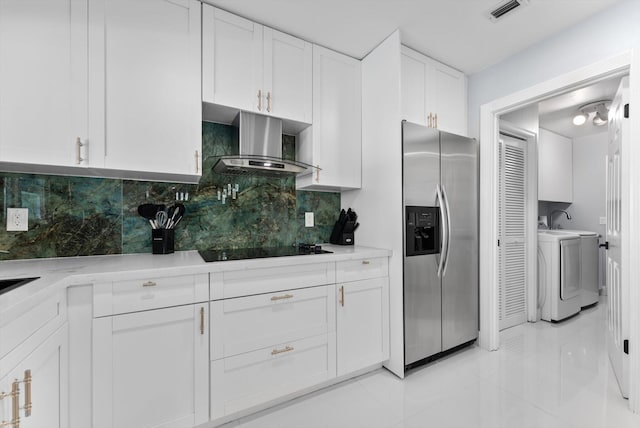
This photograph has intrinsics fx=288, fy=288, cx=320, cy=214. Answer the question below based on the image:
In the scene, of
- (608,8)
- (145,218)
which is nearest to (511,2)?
(608,8)

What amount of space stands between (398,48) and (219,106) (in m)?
1.38

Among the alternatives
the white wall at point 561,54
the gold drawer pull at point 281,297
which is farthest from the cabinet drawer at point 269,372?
the white wall at point 561,54

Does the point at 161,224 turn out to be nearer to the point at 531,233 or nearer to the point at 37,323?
the point at 37,323

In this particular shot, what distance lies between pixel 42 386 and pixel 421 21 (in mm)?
2893

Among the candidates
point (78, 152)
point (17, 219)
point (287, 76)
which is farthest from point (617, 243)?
point (17, 219)


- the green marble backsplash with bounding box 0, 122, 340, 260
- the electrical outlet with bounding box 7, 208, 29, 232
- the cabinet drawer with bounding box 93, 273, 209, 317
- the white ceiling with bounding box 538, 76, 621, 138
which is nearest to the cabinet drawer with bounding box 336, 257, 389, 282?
the green marble backsplash with bounding box 0, 122, 340, 260

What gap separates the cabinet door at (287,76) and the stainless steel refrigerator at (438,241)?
806 millimetres

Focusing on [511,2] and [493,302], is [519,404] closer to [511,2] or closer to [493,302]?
[493,302]

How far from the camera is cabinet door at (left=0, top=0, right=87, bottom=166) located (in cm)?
139

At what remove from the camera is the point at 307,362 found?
1.88 metres

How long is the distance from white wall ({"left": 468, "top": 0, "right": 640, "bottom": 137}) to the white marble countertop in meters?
2.04

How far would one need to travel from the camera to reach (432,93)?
2.57m

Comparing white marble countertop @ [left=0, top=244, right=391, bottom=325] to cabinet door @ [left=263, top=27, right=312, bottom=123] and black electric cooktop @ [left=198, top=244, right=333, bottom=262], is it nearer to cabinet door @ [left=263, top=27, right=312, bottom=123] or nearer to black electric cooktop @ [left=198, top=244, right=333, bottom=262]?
black electric cooktop @ [left=198, top=244, right=333, bottom=262]

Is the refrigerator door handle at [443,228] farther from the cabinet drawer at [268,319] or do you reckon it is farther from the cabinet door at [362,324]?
the cabinet drawer at [268,319]
